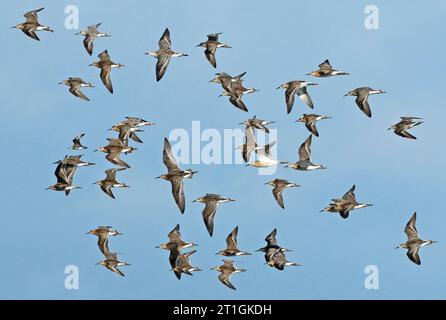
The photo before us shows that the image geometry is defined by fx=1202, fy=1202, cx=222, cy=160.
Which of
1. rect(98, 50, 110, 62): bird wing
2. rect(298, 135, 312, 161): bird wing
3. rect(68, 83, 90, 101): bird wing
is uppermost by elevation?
rect(98, 50, 110, 62): bird wing

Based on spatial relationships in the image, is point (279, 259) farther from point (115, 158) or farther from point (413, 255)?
point (115, 158)

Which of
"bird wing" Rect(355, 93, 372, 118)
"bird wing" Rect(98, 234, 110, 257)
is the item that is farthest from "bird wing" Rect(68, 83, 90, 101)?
"bird wing" Rect(355, 93, 372, 118)

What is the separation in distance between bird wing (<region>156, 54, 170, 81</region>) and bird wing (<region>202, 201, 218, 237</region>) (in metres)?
6.61

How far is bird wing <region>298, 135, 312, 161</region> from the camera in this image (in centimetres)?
5153

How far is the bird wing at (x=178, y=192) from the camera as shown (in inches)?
1845

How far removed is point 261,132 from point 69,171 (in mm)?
8529

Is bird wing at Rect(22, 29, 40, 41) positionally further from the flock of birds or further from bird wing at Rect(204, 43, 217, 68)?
bird wing at Rect(204, 43, 217, 68)

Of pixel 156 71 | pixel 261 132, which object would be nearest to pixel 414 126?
pixel 261 132

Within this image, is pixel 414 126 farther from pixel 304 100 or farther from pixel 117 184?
pixel 117 184

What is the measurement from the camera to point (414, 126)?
4994 cm

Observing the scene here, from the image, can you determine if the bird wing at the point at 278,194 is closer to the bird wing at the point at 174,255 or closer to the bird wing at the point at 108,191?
the bird wing at the point at 174,255

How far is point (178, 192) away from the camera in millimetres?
47312

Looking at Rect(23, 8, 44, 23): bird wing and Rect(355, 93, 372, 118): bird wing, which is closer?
Rect(355, 93, 372, 118): bird wing

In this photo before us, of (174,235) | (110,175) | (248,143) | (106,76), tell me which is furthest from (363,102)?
(106,76)
